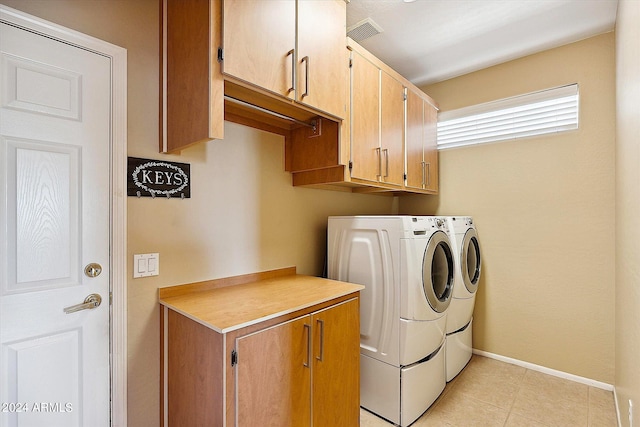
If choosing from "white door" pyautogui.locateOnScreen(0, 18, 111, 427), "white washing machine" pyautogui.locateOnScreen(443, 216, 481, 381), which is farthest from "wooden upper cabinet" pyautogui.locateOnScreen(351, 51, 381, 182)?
"white door" pyautogui.locateOnScreen(0, 18, 111, 427)

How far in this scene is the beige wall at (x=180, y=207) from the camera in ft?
4.78

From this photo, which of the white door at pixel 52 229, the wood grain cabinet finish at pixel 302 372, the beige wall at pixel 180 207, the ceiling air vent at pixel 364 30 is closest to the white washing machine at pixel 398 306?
the wood grain cabinet finish at pixel 302 372

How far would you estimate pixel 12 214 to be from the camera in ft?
3.86

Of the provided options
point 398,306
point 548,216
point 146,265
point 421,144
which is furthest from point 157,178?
point 548,216

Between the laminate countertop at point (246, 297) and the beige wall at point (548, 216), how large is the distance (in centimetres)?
171

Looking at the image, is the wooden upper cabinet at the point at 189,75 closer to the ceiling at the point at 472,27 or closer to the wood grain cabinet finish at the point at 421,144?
the ceiling at the point at 472,27

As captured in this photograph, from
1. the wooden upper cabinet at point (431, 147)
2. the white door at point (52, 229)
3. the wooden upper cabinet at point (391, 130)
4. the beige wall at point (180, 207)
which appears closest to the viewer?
the white door at point (52, 229)

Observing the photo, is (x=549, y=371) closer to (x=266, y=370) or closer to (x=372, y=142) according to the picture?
(x=372, y=142)

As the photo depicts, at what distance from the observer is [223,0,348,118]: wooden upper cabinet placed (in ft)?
4.30

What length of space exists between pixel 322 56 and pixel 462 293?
2040 millimetres

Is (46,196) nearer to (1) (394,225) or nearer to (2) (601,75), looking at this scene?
(1) (394,225)

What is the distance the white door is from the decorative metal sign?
0.11 meters

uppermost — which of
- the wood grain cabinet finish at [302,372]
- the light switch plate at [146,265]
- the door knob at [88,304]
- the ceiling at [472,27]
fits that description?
the ceiling at [472,27]

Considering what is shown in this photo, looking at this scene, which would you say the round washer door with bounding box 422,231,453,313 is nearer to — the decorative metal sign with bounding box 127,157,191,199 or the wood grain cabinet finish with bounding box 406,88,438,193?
the wood grain cabinet finish with bounding box 406,88,438,193
